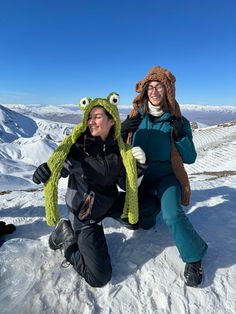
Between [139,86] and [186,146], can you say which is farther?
[139,86]

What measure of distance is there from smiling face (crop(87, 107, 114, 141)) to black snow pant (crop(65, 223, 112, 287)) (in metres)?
1.22

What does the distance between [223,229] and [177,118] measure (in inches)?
78.4

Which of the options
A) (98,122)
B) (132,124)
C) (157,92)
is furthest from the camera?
(132,124)

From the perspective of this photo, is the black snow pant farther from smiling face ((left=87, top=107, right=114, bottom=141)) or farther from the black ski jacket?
smiling face ((left=87, top=107, right=114, bottom=141))

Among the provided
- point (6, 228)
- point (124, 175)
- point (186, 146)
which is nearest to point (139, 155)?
point (124, 175)

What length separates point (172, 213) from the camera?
342 centimetres

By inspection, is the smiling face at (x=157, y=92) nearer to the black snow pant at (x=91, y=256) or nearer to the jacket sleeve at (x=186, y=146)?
the jacket sleeve at (x=186, y=146)

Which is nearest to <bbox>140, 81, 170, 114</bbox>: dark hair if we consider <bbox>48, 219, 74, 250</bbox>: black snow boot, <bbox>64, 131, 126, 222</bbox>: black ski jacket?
<bbox>64, 131, 126, 222</bbox>: black ski jacket

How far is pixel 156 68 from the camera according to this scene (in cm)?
420

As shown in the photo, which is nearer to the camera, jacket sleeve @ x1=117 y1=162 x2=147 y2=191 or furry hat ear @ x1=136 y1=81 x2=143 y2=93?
jacket sleeve @ x1=117 y1=162 x2=147 y2=191

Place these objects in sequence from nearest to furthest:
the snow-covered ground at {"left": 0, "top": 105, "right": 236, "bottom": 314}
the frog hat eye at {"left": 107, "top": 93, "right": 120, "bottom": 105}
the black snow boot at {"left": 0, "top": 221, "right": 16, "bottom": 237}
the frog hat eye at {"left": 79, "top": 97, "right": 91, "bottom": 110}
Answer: the snow-covered ground at {"left": 0, "top": 105, "right": 236, "bottom": 314} < the frog hat eye at {"left": 79, "top": 97, "right": 91, "bottom": 110} < the frog hat eye at {"left": 107, "top": 93, "right": 120, "bottom": 105} < the black snow boot at {"left": 0, "top": 221, "right": 16, "bottom": 237}

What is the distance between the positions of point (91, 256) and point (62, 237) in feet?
2.03

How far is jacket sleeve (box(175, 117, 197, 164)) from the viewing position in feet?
12.5

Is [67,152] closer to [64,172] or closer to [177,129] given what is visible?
[64,172]
